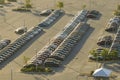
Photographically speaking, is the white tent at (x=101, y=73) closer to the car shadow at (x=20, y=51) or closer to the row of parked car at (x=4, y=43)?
the car shadow at (x=20, y=51)

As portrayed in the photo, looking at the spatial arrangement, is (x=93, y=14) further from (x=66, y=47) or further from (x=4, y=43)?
(x=4, y=43)

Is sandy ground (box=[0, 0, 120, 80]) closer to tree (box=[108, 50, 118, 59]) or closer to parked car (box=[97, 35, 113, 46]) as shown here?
parked car (box=[97, 35, 113, 46])

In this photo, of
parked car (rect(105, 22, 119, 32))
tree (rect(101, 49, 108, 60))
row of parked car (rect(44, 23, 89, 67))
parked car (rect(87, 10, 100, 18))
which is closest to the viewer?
row of parked car (rect(44, 23, 89, 67))

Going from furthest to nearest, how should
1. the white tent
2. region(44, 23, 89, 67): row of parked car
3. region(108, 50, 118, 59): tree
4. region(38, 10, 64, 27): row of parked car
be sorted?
region(38, 10, 64, 27): row of parked car < region(108, 50, 118, 59): tree < region(44, 23, 89, 67): row of parked car < the white tent

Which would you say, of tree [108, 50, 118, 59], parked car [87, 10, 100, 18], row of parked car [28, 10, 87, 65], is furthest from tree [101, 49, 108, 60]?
parked car [87, 10, 100, 18]

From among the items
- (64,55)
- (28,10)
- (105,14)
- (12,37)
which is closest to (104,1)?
(105,14)

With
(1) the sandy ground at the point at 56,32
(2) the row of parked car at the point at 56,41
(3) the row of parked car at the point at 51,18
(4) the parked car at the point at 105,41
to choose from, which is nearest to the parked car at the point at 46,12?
(3) the row of parked car at the point at 51,18

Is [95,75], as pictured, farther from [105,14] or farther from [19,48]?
[105,14]
